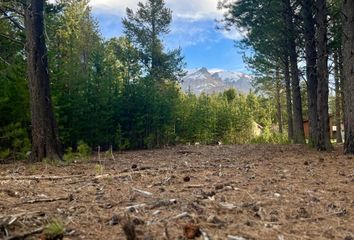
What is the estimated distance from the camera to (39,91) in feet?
24.5

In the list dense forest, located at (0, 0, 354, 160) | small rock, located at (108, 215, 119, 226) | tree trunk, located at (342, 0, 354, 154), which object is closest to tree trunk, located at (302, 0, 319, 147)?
dense forest, located at (0, 0, 354, 160)

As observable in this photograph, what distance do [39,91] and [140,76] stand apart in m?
9.01

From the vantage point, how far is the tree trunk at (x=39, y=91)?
734 cm

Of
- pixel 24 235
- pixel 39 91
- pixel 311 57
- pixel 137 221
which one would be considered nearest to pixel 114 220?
pixel 137 221

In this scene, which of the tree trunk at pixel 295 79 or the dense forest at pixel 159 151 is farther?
the tree trunk at pixel 295 79

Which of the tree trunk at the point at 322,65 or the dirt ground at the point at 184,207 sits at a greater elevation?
the tree trunk at the point at 322,65

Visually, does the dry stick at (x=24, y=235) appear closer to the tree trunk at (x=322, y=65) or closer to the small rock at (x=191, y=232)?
the small rock at (x=191, y=232)

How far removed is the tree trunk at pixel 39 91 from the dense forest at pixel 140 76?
0.07 feet

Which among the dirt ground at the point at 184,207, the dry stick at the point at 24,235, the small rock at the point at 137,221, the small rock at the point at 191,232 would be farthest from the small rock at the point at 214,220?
the dry stick at the point at 24,235

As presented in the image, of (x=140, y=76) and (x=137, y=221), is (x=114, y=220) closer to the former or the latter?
(x=137, y=221)

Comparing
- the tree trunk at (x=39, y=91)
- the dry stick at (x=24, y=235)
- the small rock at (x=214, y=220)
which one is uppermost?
the tree trunk at (x=39, y=91)

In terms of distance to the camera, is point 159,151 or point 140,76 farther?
point 140,76

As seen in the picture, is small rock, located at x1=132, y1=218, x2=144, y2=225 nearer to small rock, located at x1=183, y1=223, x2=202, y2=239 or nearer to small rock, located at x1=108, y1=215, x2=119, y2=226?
small rock, located at x1=108, y1=215, x2=119, y2=226

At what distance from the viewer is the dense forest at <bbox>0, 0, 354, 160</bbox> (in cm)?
808
